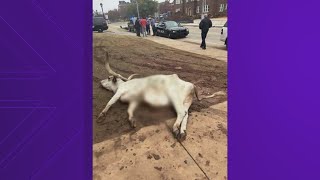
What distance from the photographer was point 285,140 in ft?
7.27

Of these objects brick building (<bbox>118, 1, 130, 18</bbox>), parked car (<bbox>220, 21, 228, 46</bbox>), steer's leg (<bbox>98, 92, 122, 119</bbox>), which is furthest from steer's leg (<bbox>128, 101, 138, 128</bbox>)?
parked car (<bbox>220, 21, 228, 46</bbox>)

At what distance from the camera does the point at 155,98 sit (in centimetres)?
230

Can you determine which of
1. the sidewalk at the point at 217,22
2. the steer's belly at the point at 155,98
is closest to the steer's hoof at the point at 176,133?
the steer's belly at the point at 155,98

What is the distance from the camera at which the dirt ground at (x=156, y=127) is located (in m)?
2.18

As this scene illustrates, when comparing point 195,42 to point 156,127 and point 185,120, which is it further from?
point 156,127

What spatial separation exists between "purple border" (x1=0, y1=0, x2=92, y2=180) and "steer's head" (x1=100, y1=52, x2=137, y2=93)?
0.14 meters

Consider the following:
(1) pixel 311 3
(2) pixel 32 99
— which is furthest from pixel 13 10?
(1) pixel 311 3

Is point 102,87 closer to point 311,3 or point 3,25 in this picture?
point 3,25

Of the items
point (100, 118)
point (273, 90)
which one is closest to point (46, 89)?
point (100, 118)

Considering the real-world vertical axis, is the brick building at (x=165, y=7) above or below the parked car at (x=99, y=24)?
above

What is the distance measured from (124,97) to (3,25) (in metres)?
0.90

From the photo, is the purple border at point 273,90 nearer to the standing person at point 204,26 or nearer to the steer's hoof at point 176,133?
the standing person at point 204,26

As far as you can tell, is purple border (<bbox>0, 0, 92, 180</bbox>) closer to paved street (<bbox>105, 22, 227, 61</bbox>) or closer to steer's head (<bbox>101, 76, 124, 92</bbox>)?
steer's head (<bbox>101, 76, 124, 92</bbox>)

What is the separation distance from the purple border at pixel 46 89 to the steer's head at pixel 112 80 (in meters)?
0.14
